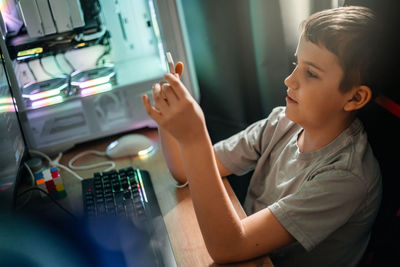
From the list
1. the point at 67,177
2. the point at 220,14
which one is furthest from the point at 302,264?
the point at 220,14

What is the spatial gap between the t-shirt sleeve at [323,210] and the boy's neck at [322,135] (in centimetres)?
12

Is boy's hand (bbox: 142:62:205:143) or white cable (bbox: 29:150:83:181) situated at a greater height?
boy's hand (bbox: 142:62:205:143)

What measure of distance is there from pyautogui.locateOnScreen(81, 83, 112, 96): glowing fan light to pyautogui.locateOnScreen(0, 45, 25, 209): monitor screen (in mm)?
217

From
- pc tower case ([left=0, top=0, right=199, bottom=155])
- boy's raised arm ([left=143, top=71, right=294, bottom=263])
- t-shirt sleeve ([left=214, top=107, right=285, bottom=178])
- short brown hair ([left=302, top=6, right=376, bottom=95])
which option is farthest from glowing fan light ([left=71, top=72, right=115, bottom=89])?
Result: short brown hair ([left=302, top=6, right=376, bottom=95])

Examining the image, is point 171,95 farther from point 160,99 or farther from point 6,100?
point 6,100

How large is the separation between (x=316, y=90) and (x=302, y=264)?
1.30 ft

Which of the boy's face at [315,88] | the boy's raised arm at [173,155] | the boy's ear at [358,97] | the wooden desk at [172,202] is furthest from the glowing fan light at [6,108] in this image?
the boy's ear at [358,97]

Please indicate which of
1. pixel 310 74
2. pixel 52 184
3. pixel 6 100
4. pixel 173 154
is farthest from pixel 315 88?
pixel 6 100

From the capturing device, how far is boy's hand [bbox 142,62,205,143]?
704 mm

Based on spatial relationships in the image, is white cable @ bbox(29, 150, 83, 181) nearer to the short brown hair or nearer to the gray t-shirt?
the gray t-shirt

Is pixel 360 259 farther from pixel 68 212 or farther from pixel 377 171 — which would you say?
pixel 68 212

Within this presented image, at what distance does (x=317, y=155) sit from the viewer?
0.88 metres

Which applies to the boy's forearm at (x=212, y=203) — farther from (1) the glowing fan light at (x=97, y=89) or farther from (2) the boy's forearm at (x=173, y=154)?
(1) the glowing fan light at (x=97, y=89)

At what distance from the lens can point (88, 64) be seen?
138 centimetres
